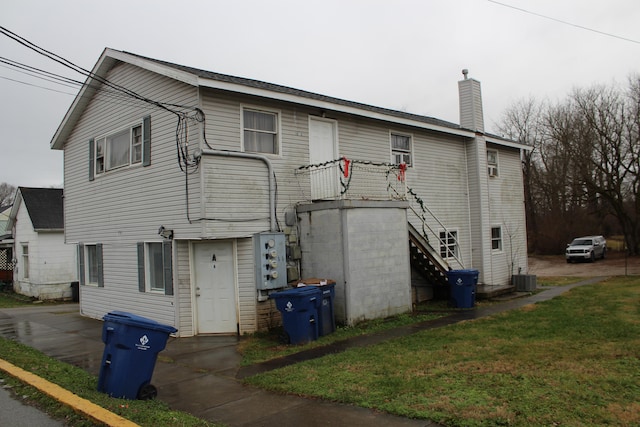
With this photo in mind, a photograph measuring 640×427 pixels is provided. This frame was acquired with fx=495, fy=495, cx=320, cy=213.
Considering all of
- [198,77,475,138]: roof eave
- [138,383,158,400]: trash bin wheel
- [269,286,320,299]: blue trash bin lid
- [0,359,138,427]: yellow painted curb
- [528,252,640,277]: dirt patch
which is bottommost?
[528,252,640,277]: dirt patch

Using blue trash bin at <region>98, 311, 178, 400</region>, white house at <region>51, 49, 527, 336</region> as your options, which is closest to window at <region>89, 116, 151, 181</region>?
white house at <region>51, 49, 527, 336</region>

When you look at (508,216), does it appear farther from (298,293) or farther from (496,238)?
(298,293)

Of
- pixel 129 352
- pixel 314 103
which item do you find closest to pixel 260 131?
pixel 314 103

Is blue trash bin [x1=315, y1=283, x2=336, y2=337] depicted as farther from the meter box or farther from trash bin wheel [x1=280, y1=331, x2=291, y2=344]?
→ the meter box

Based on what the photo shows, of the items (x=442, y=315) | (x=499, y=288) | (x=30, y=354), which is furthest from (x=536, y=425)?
(x=499, y=288)

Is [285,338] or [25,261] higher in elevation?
[25,261]

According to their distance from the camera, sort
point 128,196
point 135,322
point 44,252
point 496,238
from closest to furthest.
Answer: point 135,322 → point 128,196 → point 496,238 → point 44,252

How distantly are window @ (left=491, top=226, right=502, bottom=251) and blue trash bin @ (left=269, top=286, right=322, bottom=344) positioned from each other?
1090 centimetres

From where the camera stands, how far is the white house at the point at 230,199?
1101 centimetres

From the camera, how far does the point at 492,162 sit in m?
19.0

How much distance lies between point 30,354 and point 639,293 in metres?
16.5

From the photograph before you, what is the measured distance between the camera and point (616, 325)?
1007 centimetres

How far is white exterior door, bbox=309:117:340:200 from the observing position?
41.1 feet

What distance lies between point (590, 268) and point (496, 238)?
45.6 feet
